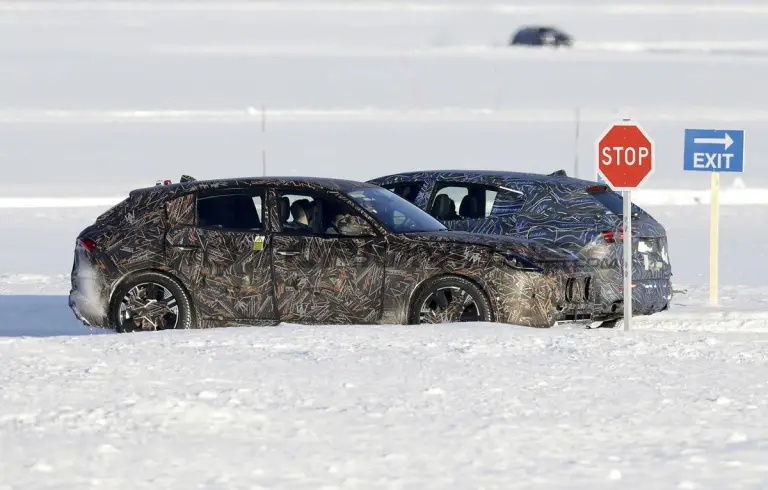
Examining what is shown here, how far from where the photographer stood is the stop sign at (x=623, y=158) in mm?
12250

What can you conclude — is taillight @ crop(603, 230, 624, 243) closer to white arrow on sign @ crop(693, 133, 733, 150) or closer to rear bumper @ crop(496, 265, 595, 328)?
rear bumper @ crop(496, 265, 595, 328)

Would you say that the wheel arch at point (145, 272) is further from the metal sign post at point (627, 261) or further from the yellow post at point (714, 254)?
the yellow post at point (714, 254)

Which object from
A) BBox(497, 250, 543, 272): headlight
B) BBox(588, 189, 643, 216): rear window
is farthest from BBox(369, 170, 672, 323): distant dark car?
BBox(497, 250, 543, 272): headlight

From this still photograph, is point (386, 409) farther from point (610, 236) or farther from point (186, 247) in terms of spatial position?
point (610, 236)

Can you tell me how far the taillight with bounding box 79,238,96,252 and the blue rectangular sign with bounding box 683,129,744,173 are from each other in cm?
612

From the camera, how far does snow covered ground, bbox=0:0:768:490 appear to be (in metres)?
7.23

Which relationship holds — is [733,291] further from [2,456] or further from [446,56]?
[446,56]

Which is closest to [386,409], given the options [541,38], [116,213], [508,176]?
[116,213]

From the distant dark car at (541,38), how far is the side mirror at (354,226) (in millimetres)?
57954

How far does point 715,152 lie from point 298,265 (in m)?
5.43

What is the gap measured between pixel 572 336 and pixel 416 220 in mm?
2120

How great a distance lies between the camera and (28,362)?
32.2 feet

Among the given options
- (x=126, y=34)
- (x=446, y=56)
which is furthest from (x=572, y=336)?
(x=126, y=34)

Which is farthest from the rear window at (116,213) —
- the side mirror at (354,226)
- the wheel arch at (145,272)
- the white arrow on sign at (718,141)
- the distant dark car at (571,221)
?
the white arrow on sign at (718,141)
